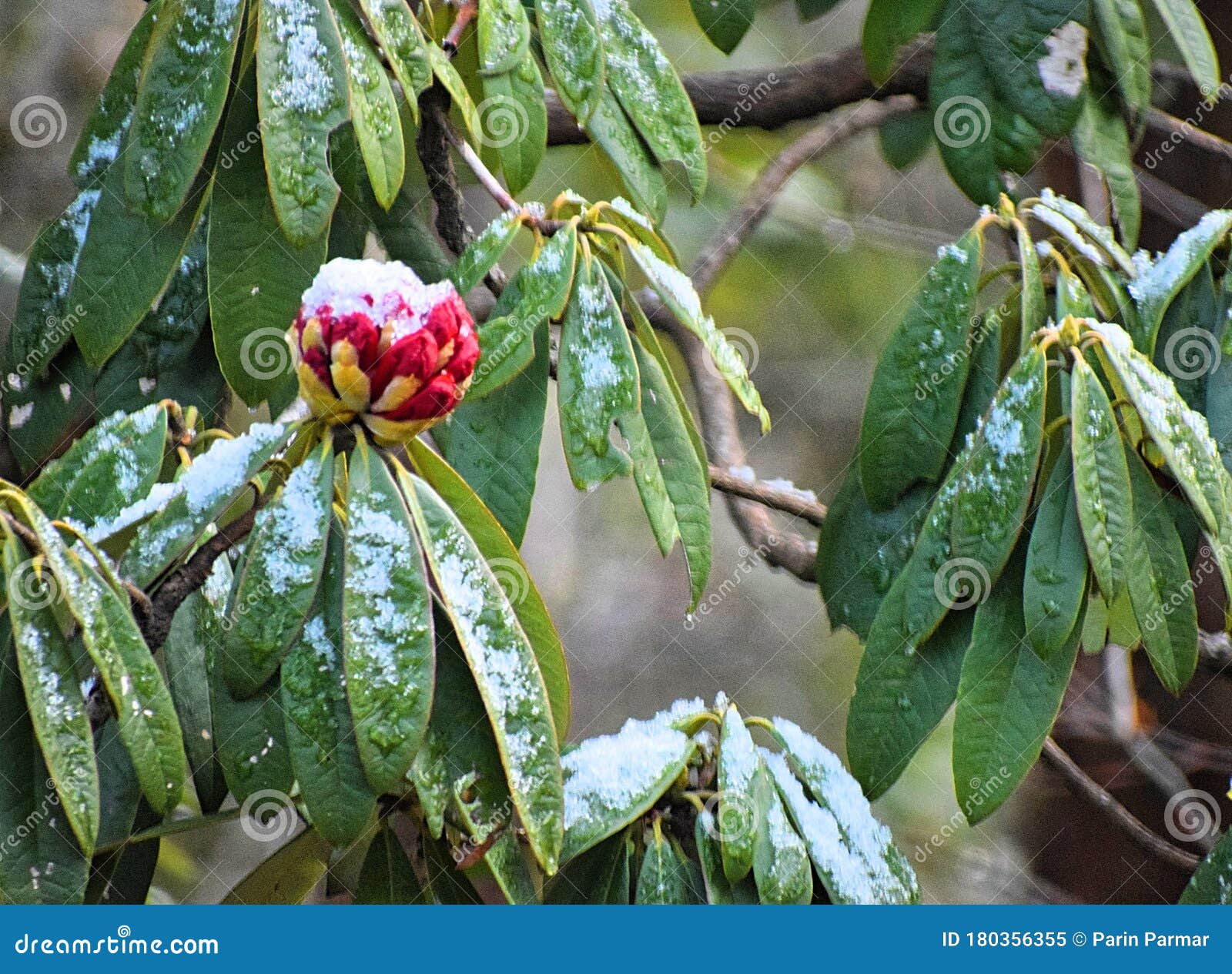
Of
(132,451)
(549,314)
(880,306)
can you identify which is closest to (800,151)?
(880,306)

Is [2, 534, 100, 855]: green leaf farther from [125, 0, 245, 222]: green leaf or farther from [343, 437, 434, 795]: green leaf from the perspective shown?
[125, 0, 245, 222]: green leaf

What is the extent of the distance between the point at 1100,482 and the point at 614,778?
37 cm

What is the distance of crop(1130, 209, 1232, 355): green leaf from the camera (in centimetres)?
91

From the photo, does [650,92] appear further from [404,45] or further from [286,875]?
[286,875]

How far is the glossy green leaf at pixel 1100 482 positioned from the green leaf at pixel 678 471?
24 centimetres

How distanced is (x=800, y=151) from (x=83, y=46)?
38.3 inches

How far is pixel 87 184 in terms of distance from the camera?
34.2 inches

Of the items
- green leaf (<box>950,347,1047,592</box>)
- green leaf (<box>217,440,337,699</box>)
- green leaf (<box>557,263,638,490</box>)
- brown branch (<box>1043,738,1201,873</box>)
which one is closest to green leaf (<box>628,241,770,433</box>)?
green leaf (<box>557,263,638,490</box>)

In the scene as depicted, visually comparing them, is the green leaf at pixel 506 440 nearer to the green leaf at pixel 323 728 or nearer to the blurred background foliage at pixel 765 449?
the green leaf at pixel 323 728

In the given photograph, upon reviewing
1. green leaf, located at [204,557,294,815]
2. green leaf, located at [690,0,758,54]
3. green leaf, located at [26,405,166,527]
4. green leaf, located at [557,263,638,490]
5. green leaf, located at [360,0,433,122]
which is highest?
green leaf, located at [360,0,433,122]

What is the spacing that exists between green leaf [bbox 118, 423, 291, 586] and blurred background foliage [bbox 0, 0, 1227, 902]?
0.87 metres

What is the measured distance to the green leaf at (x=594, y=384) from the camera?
30.1 inches

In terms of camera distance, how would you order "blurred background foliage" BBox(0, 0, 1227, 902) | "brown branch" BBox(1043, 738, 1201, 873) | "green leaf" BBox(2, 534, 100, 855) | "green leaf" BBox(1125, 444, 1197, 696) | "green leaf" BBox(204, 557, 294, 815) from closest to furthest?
"green leaf" BBox(2, 534, 100, 855), "green leaf" BBox(204, 557, 294, 815), "green leaf" BBox(1125, 444, 1197, 696), "brown branch" BBox(1043, 738, 1201, 873), "blurred background foliage" BBox(0, 0, 1227, 902)

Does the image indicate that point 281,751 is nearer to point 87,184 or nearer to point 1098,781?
point 87,184
